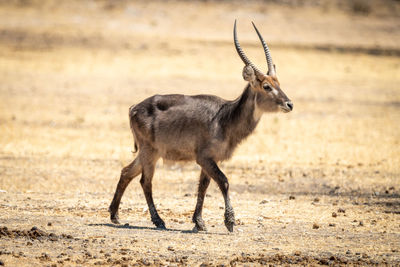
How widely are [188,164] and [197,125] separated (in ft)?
2.23

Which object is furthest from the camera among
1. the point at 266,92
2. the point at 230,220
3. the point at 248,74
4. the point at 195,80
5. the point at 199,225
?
the point at 195,80

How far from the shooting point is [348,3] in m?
51.6

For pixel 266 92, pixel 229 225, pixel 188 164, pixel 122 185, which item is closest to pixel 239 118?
pixel 266 92

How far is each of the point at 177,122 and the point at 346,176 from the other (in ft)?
17.4

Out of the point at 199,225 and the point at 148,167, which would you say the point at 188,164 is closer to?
the point at 148,167

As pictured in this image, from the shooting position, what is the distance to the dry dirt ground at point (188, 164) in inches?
339

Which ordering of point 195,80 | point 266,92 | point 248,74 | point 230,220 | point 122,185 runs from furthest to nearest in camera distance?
point 195,80
point 122,185
point 266,92
point 248,74
point 230,220

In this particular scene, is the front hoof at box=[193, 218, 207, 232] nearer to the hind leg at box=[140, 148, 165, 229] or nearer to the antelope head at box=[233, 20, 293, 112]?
the hind leg at box=[140, 148, 165, 229]

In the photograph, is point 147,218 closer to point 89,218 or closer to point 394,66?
point 89,218

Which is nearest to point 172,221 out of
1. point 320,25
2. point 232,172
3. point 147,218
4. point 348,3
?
point 147,218

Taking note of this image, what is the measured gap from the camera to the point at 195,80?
2922 centimetres

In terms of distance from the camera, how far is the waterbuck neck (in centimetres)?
980

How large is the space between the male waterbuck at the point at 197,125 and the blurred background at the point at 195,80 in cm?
292

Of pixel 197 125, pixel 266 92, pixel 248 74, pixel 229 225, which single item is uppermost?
pixel 248 74
